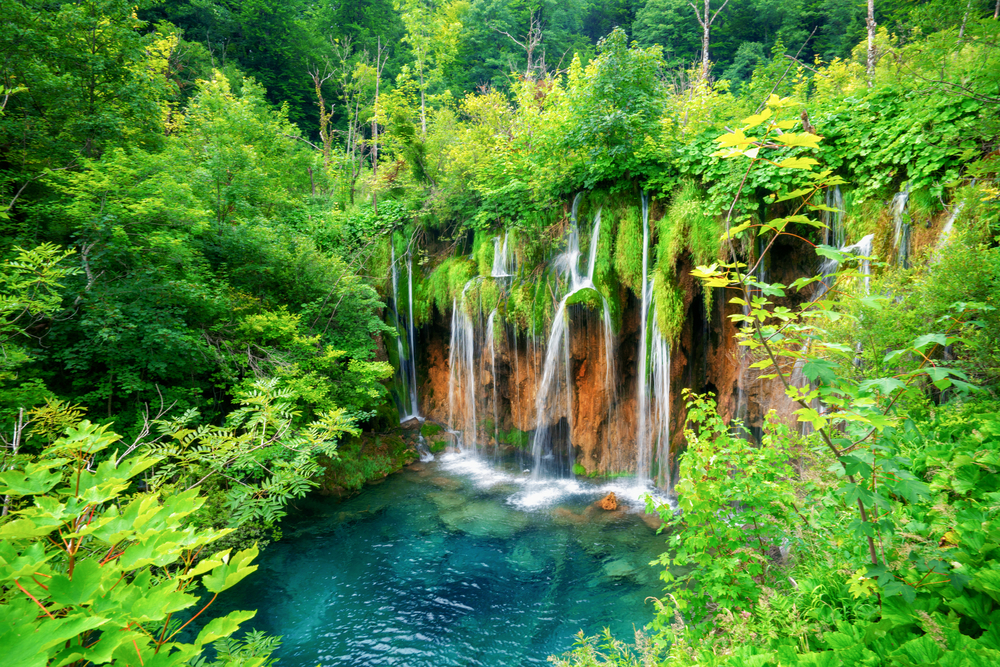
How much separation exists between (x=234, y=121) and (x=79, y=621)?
15.3 meters

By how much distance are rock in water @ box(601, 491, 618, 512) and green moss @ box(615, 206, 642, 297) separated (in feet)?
→ 14.7

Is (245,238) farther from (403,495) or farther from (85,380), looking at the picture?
(403,495)

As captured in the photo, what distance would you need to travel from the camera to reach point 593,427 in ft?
34.5

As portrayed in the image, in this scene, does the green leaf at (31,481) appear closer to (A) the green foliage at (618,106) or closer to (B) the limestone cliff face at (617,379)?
(B) the limestone cliff face at (617,379)

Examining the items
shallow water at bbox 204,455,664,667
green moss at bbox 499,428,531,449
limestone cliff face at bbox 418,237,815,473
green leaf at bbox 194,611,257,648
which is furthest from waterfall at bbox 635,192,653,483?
green leaf at bbox 194,611,257,648

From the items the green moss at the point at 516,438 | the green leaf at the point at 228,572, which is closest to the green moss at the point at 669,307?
the green moss at the point at 516,438

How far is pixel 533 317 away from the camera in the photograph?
1104cm

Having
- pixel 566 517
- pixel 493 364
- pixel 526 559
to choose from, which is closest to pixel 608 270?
pixel 493 364

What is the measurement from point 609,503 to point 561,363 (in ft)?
10.9

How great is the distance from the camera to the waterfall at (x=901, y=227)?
6.25 metres

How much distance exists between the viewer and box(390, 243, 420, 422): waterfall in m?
13.8

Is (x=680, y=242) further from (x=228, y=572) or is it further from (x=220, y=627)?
(x=220, y=627)

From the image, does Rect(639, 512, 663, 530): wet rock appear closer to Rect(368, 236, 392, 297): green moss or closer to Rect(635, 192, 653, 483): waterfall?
Rect(635, 192, 653, 483): waterfall

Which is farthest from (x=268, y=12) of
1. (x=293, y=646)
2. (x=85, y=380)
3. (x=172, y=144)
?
(x=293, y=646)
